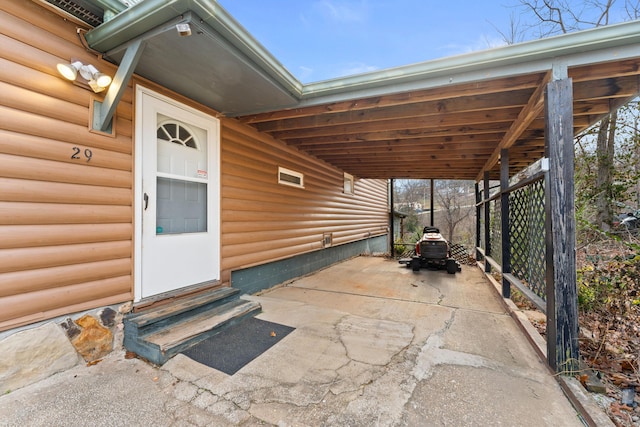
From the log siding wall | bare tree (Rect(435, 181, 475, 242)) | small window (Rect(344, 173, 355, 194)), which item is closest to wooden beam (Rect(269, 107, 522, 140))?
the log siding wall

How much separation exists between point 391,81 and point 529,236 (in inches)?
96.9

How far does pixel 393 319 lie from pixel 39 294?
124 inches

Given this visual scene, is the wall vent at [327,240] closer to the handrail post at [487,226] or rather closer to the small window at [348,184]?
the small window at [348,184]

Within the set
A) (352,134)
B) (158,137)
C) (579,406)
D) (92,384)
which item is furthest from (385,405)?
(352,134)

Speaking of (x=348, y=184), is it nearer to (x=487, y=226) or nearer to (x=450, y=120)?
(x=487, y=226)

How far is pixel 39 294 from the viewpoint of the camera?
1.88m

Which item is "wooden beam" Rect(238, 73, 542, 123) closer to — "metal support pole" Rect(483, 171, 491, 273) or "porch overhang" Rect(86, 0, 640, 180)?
"porch overhang" Rect(86, 0, 640, 180)

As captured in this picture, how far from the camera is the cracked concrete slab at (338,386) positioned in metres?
1.56

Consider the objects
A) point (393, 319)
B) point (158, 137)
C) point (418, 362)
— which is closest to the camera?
point (418, 362)

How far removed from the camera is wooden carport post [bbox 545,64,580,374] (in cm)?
196

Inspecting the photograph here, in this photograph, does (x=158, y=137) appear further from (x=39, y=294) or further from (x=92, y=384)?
(x=92, y=384)

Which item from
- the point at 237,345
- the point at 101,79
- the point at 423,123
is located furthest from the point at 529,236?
the point at 101,79

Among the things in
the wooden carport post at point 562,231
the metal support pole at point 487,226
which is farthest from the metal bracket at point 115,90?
the metal support pole at point 487,226

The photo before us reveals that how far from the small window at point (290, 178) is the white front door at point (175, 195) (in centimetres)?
151
